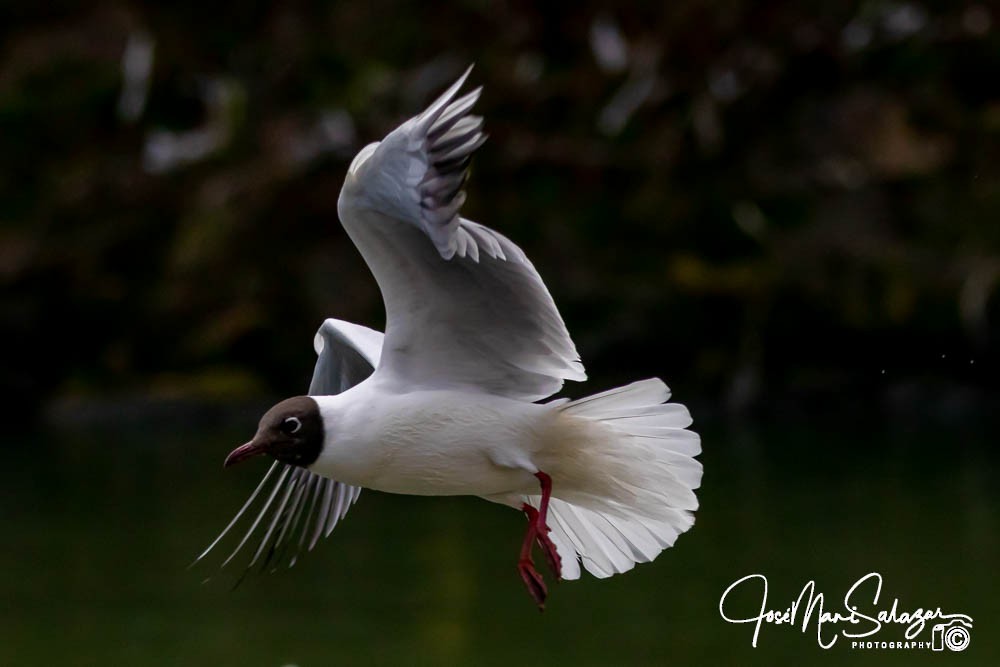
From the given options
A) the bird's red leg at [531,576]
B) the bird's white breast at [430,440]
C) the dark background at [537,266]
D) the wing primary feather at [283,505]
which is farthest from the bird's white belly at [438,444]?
the dark background at [537,266]

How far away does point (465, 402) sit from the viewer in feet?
15.6

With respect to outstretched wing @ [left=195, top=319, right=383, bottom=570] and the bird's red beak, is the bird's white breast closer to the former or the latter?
the bird's red beak

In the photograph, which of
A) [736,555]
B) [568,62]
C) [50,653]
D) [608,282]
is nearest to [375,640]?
[50,653]

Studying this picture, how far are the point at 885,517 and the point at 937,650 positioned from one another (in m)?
2.70

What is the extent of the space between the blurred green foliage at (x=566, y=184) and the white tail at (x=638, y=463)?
1061 cm

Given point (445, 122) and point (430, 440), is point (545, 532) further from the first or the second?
point (445, 122)

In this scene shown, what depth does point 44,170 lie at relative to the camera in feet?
58.8

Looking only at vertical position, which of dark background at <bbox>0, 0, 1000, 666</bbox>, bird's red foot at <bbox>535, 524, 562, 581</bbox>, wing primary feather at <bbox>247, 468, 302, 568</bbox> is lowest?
bird's red foot at <bbox>535, 524, 562, 581</bbox>

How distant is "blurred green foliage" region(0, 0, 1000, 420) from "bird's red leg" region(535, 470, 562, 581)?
35.8ft

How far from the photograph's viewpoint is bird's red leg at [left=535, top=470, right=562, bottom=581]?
469cm

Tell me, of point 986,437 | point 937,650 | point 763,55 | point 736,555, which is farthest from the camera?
point 763,55

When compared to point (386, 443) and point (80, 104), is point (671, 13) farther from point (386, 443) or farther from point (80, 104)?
point (386, 443)

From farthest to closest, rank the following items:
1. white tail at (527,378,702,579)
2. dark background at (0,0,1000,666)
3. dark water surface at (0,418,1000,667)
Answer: dark background at (0,0,1000,666), dark water surface at (0,418,1000,667), white tail at (527,378,702,579)

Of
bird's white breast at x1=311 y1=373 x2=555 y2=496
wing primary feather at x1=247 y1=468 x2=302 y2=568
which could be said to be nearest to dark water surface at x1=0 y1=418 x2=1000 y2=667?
wing primary feather at x1=247 y1=468 x2=302 y2=568
